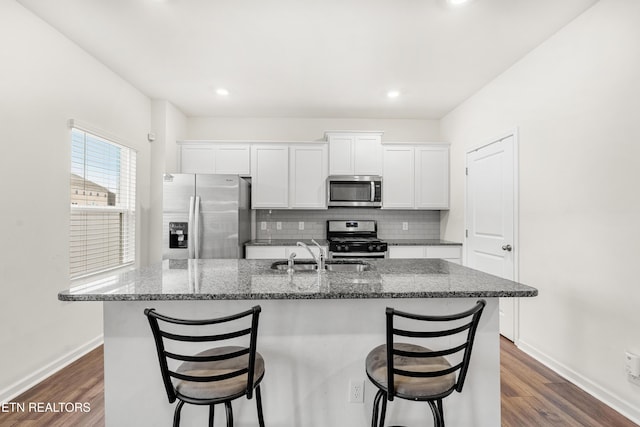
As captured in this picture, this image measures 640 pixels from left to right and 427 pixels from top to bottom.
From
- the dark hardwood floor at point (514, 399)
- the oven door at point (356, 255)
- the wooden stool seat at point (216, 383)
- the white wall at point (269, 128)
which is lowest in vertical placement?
the dark hardwood floor at point (514, 399)

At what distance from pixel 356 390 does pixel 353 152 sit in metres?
3.20

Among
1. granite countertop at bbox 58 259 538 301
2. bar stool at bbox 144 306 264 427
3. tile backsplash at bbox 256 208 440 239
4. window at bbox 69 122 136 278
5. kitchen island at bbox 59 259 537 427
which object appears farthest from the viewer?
tile backsplash at bbox 256 208 440 239

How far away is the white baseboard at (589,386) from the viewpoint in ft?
6.36

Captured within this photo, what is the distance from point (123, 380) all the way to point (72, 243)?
68.9 inches

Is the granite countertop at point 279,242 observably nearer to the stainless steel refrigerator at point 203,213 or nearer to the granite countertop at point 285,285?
the stainless steel refrigerator at point 203,213

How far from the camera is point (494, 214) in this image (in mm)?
3340

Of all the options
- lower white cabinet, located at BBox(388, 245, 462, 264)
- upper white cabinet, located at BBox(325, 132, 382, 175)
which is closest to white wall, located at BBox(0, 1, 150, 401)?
upper white cabinet, located at BBox(325, 132, 382, 175)

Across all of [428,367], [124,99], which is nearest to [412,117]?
[124,99]

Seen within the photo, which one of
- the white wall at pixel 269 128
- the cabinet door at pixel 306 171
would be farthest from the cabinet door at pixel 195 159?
the cabinet door at pixel 306 171

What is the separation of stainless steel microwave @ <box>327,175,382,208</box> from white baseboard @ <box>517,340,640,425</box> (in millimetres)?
2293

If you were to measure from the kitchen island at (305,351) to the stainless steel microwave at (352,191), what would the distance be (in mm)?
2527

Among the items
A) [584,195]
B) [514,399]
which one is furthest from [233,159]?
[514,399]

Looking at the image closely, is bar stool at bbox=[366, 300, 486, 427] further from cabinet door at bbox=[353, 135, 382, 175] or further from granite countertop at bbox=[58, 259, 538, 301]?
cabinet door at bbox=[353, 135, 382, 175]

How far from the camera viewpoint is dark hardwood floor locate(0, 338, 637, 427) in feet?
6.28
